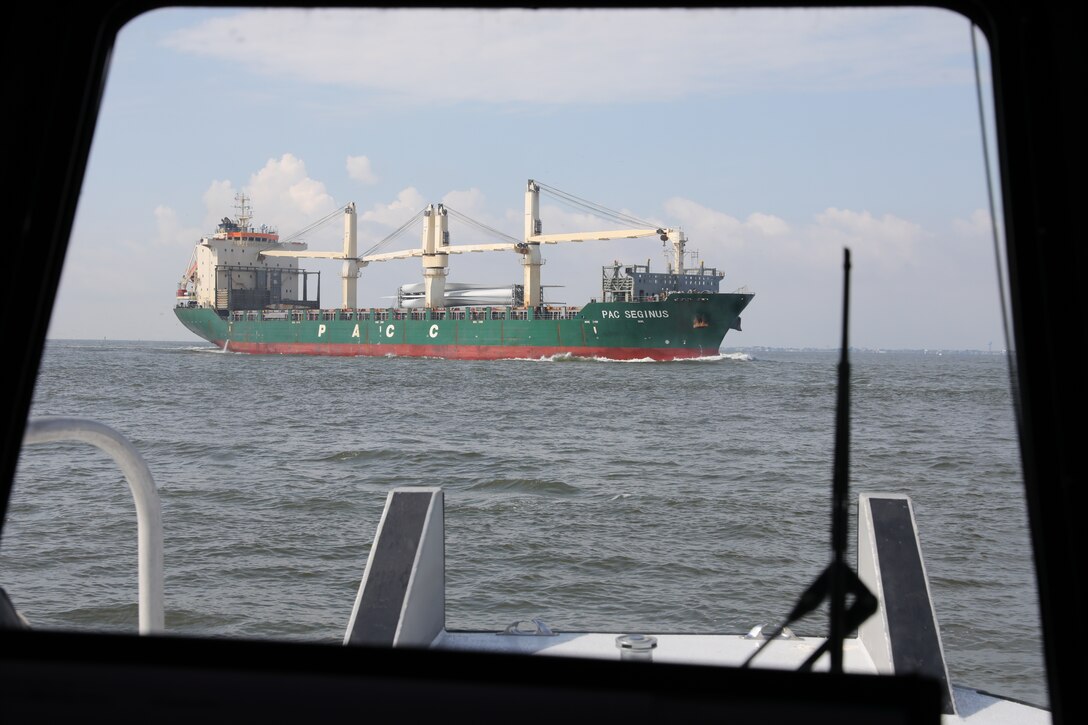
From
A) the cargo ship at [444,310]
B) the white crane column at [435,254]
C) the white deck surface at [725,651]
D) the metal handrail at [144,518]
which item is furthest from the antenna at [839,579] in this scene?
the white crane column at [435,254]

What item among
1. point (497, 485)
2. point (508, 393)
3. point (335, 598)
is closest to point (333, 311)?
point (508, 393)

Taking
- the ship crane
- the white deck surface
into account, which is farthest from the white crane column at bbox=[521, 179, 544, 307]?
the white deck surface

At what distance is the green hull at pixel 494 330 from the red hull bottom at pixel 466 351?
0.11 feet

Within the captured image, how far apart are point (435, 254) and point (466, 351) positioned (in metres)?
5.31

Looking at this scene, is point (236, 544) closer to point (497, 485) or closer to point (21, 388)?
point (497, 485)

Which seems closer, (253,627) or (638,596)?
(253,627)

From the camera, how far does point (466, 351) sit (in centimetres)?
3497

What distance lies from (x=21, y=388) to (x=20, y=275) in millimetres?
150

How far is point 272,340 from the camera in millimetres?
39625

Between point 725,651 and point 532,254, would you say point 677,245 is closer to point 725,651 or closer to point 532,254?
point 532,254

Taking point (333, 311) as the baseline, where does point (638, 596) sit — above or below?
below

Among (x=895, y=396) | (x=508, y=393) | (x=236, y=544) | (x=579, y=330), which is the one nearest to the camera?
(x=236, y=544)

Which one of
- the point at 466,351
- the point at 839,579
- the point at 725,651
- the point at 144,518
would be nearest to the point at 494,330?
the point at 466,351

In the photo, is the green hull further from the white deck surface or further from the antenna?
the antenna
